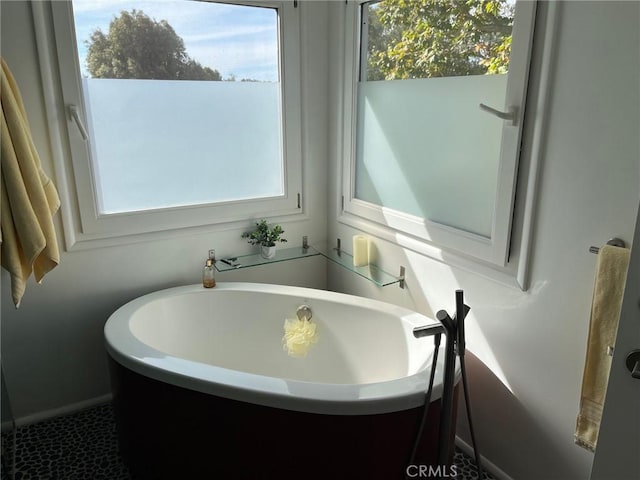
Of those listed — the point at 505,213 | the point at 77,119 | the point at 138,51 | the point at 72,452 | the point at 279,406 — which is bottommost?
the point at 72,452

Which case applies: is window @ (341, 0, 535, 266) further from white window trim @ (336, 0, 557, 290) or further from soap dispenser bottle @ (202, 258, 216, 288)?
soap dispenser bottle @ (202, 258, 216, 288)

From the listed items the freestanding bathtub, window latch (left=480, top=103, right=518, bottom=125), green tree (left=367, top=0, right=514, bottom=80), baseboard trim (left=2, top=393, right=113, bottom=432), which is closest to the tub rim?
the freestanding bathtub

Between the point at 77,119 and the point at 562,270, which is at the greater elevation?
the point at 77,119

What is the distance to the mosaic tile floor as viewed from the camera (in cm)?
197

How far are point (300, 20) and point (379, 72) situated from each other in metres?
0.54

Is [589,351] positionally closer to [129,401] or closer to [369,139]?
[369,139]

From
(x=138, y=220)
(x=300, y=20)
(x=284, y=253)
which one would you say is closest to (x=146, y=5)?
(x=300, y=20)

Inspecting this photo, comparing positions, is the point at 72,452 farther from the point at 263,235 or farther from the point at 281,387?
the point at 263,235

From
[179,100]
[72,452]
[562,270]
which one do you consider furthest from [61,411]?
[562,270]

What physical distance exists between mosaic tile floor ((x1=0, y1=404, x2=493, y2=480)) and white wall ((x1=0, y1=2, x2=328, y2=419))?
126 millimetres

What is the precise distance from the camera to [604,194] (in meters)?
1.43

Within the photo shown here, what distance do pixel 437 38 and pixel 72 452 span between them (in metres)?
2.35

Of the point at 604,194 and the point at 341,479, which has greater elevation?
the point at 604,194

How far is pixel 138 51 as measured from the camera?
2.17 metres
